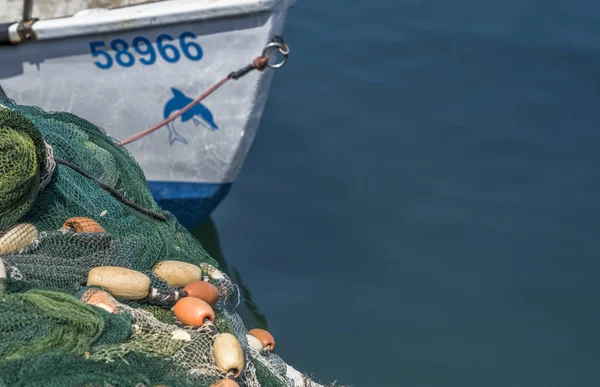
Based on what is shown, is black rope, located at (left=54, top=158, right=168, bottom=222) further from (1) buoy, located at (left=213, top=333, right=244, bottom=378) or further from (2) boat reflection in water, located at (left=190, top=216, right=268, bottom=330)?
(2) boat reflection in water, located at (left=190, top=216, right=268, bottom=330)

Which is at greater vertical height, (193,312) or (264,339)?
(193,312)

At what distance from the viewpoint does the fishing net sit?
2.36m

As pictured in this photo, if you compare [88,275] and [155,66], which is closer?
[88,275]

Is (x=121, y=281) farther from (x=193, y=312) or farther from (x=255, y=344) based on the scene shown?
(x=255, y=344)

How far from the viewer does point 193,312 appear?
278 cm

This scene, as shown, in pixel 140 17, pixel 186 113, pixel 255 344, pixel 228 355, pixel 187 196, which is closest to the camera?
pixel 228 355

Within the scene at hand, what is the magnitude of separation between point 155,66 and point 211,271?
3.23 metres

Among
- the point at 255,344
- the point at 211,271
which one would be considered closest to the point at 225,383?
the point at 211,271

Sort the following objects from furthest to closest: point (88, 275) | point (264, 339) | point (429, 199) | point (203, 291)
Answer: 1. point (429, 199)
2. point (264, 339)
3. point (203, 291)
4. point (88, 275)

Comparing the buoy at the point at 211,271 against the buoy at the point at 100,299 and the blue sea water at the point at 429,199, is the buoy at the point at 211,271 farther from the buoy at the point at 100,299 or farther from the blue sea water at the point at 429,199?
the blue sea water at the point at 429,199

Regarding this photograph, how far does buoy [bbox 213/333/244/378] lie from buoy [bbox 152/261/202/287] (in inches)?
13.8

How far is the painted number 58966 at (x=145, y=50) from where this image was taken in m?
6.05

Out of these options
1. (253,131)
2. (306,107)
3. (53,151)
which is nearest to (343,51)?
(306,107)

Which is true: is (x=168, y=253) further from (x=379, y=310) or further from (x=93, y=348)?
(x=379, y=310)
